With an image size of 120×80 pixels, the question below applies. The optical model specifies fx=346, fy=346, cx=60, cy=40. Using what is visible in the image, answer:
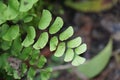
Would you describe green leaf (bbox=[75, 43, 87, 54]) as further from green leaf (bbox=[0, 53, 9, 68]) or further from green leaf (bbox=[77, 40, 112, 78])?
green leaf (bbox=[77, 40, 112, 78])

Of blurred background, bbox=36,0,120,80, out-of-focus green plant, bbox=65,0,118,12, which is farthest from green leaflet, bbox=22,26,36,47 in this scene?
out-of-focus green plant, bbox=65,0,118,12

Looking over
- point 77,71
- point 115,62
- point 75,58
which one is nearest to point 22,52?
point 75,58

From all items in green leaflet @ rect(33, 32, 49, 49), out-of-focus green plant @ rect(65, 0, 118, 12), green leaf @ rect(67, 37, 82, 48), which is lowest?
out-of-focus green plant @ rect(65, 0, 118, 12)

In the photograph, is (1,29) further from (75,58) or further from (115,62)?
(115,62)

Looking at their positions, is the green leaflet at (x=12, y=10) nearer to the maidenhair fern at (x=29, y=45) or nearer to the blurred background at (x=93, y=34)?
the maidenhair fern at (x=29, y=45)

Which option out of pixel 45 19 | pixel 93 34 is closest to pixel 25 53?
pixel 45 19

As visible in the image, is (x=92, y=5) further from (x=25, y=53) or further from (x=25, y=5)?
(x=25, y=5)

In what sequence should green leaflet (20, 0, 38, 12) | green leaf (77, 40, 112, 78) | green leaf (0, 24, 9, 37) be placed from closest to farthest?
green leaflet (20, 0, 38, 12) < green leaf (0, 24, 9, 37) < green leaf (77, 40, 112, 78)
